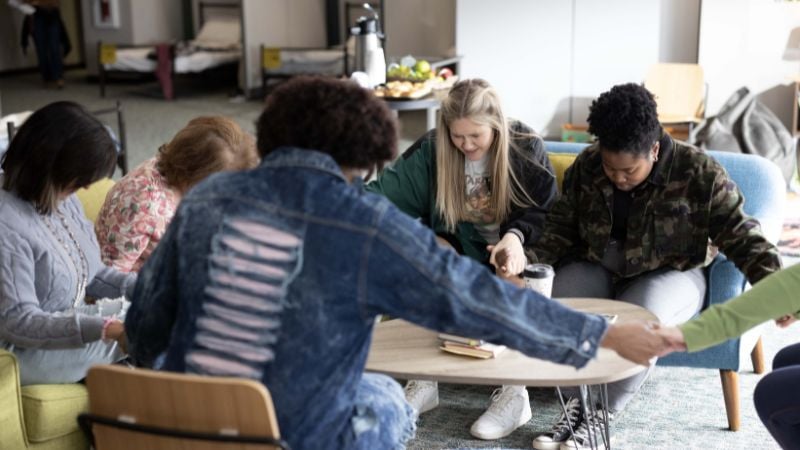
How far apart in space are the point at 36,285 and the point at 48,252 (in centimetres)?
9

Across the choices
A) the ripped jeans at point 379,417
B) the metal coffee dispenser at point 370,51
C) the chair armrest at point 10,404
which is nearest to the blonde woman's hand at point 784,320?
the ripped jeans at point 379,417

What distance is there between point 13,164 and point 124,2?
8892 mm

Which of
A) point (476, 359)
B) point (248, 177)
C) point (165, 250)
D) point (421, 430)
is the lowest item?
point (421, 430)

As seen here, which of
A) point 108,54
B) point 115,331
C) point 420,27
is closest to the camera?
point 115,331

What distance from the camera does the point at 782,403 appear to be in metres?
2.31

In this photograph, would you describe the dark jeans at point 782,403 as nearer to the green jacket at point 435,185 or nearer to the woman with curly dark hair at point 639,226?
the woman with curly dark hair at point 639,226

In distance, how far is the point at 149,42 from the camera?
1109 cm

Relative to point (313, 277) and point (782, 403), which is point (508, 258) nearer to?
point (782, 403)

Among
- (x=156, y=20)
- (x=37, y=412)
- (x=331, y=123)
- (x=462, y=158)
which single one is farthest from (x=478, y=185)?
(x=156, y=20)

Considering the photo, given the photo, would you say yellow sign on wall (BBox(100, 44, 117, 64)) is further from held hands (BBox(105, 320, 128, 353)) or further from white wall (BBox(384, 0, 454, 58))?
held hands (BBox(105, 320, 128, 353))

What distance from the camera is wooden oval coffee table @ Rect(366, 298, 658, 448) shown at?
7.18 feet

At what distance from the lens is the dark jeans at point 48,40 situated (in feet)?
35.7

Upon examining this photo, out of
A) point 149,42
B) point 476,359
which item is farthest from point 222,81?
point 476,359

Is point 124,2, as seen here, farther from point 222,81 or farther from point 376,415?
point 376,415
